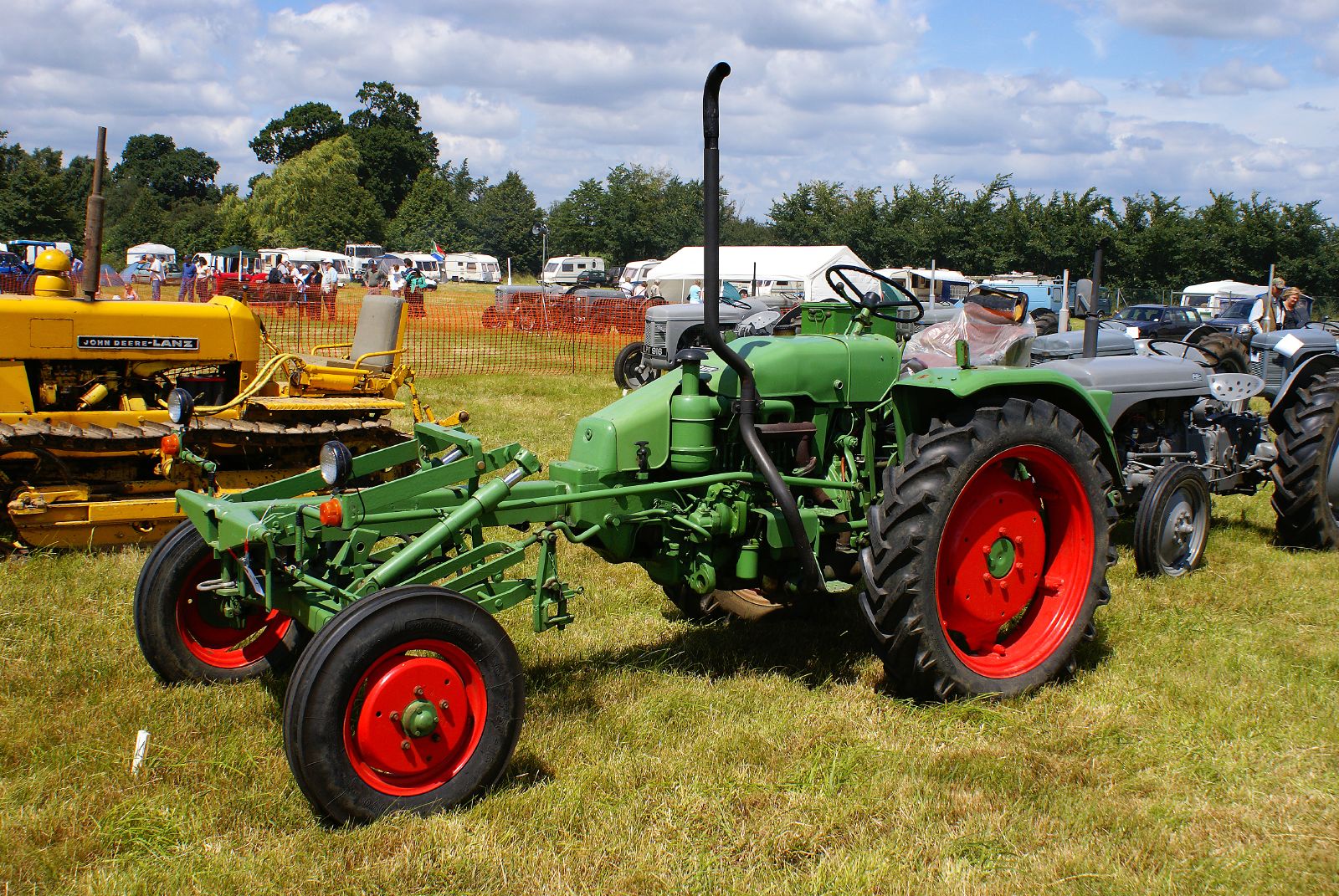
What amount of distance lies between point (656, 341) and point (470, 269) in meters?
45.6

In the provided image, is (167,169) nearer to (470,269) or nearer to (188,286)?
(470,269)

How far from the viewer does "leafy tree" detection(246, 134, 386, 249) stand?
6562 cm

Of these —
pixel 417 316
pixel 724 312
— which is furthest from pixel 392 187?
pixel 724 312

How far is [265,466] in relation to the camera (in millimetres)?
7387

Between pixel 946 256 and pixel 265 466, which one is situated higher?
pixel 946 256

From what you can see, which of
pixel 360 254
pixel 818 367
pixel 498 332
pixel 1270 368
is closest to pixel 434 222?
pixel 360 254

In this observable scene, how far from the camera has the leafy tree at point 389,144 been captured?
3516 inches

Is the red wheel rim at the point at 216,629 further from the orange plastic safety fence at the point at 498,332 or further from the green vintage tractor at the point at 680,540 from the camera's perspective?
the orange plastic safety fence at the point at 498,332

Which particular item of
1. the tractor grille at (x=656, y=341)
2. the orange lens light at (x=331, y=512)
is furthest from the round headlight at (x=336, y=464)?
the tractor grille at (x=656, y=341)

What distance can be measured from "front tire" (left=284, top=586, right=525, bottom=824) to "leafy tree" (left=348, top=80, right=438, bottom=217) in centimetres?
8810

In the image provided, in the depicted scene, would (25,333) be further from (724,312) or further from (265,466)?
(724,312)

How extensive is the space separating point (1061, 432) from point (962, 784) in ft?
4.91

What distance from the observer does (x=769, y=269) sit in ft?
107

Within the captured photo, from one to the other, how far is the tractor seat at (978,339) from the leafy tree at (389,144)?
8594 centimetres
